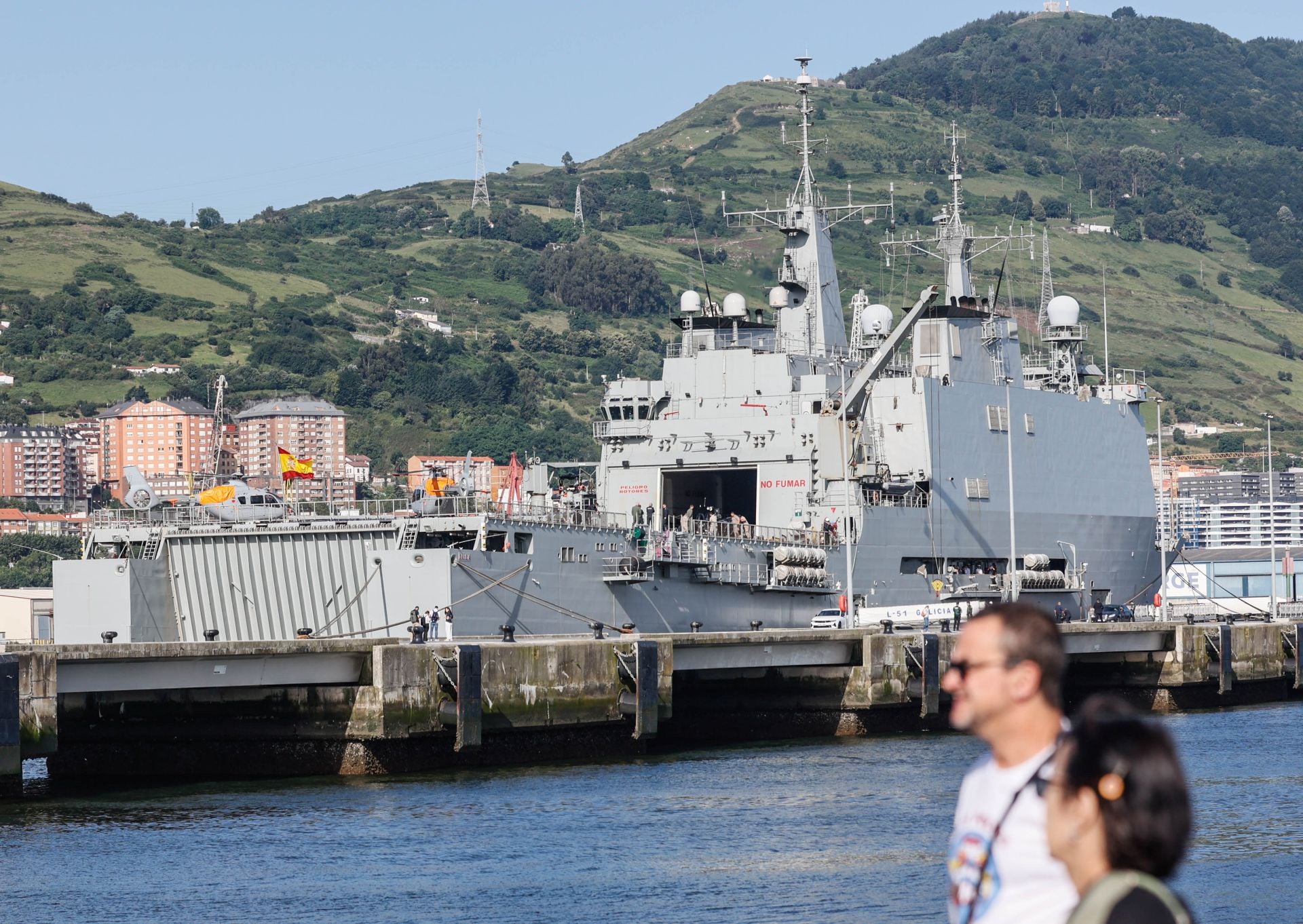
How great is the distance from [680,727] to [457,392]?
434 feet

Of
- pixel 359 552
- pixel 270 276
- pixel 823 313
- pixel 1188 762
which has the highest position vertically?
pixel 270 276

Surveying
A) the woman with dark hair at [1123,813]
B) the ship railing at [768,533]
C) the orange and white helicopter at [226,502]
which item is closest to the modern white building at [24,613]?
the orange and white helicopter at [226,502]

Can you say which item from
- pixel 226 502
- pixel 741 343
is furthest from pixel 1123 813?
pixel 741 343

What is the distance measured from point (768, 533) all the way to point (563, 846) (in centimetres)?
2640

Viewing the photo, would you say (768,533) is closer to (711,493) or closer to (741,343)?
(711,493)

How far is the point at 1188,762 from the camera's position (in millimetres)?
34469

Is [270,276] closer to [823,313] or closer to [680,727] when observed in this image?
[823,313]

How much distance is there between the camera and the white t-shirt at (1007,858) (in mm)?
5809

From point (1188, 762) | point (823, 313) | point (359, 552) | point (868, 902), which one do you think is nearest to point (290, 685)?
point (359, 552)

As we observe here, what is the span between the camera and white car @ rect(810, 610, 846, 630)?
4650 centimetres

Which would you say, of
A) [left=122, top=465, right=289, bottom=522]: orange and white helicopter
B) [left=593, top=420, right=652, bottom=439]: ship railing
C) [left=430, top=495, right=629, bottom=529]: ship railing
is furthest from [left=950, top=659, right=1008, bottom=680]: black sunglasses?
[left=593, top=420, right=652, bottom=439]: ship railing

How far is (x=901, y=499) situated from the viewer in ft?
170

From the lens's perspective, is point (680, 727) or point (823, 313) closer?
point (680, 727)

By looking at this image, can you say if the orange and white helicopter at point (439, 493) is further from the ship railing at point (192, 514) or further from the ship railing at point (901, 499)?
the ship railing at point (901, 499)
